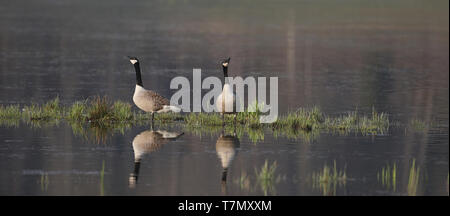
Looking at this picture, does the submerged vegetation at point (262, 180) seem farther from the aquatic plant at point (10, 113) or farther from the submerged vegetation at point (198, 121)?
the aquatic plant at point (10, 113)

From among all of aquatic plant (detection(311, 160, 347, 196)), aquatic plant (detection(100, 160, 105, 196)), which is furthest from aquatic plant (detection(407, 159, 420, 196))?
aquatic plant (detection(100, 160, 105, 196))

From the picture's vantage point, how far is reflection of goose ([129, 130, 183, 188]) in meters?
18.2

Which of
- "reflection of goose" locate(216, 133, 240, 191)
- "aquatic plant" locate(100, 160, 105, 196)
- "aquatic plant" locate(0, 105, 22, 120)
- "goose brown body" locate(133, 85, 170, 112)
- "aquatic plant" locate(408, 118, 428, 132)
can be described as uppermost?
"goose brown body" locate(133, 85, 170, 112)

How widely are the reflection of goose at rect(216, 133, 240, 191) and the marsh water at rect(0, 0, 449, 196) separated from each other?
37 mm

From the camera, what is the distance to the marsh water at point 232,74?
16.4m

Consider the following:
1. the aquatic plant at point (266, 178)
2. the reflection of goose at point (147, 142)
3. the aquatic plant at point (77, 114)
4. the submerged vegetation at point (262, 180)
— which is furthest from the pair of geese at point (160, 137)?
the aquatic plant at point (77, 114)

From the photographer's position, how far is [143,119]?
922 inches

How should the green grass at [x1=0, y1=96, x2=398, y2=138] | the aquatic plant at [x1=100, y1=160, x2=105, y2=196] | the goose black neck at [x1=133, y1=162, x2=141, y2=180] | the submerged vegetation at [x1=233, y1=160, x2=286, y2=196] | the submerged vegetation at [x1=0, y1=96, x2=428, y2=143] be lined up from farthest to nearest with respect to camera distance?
the green grass at [x1=0, y1=96, x2=398, y2=138] < the submerged vegetation at [x1=0, y1=96, x2=428, y2=143] < the goose black neck at [x1=133, y1=162, x2=141, y2=180] < the submerged vegetation at [x1=233, y1=160, x2=286, y2=196] < the aquatic plant at [x1=100, y1=160, x2=105, y2=196]

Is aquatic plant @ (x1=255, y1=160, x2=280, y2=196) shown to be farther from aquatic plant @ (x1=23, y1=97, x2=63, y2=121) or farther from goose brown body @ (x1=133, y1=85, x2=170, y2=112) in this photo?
aquatic plant @ (x1=23, y1=97, x2=63, y2=121)

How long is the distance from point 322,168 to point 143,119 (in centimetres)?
695

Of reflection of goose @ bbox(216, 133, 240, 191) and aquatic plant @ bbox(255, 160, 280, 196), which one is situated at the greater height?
reflection of goose @ bbox(216, 133, 240, 191)

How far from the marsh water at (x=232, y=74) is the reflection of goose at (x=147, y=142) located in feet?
0.21

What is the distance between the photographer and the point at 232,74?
37594 millimetres
